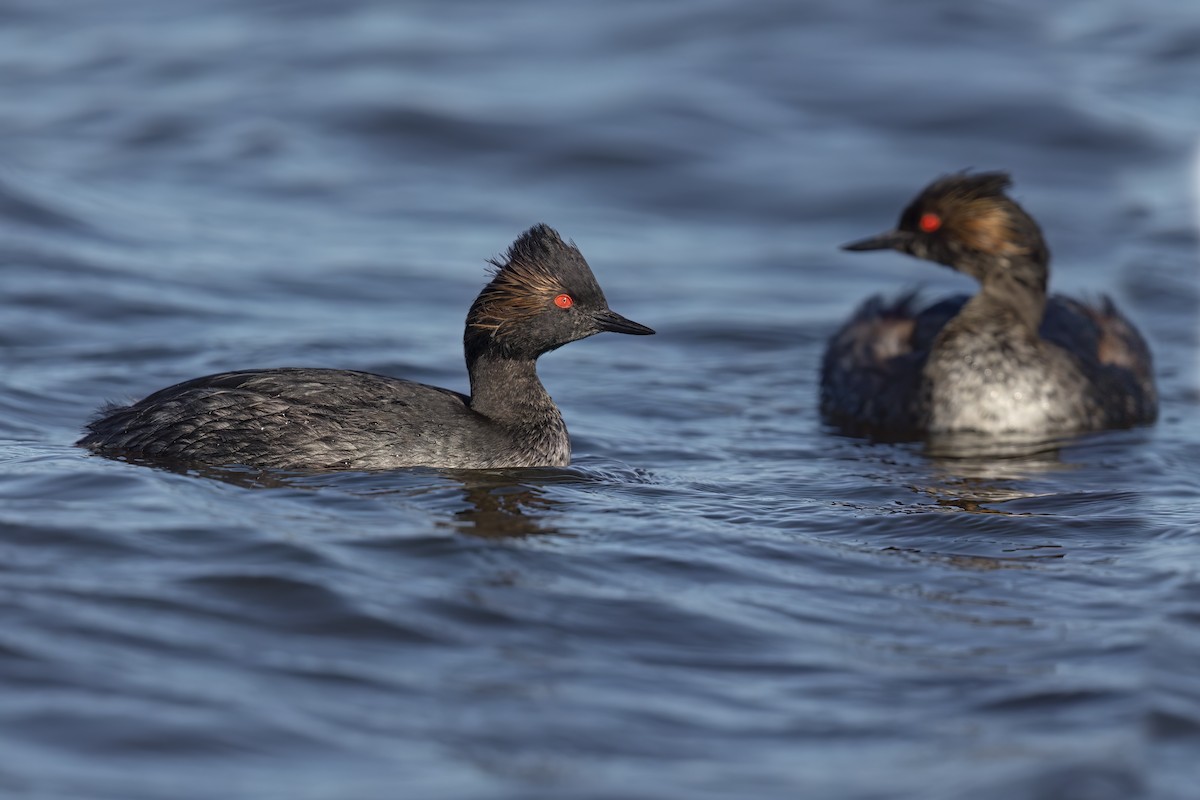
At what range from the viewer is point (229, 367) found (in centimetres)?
1112

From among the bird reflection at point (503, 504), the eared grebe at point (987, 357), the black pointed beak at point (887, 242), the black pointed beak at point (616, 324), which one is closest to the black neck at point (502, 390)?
the bird reflection at point (503, 504)

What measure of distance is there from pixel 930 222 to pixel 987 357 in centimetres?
93

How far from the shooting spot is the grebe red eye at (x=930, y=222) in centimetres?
1095

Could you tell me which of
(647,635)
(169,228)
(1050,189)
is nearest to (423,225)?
(169,228)

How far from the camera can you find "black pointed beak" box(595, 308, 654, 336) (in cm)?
859

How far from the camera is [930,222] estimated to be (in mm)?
10977

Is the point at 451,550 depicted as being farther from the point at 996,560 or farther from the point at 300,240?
the point at 300,240

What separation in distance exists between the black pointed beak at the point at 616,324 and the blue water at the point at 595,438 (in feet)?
2.48

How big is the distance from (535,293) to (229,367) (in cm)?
324

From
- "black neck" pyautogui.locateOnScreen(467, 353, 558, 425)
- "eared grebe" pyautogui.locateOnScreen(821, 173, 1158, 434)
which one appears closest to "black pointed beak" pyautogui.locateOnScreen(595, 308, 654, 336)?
"black neck" pyautogui.locateOnScreen(467, 353, 558, 425)

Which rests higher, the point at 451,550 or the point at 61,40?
the point at 61,40

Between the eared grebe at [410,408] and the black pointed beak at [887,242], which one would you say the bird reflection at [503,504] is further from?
the black pointed beak at [887,242]

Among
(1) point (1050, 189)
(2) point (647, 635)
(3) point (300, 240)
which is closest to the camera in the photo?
(2) point (647, 635)

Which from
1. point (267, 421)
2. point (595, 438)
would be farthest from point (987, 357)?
point (267, 421)
